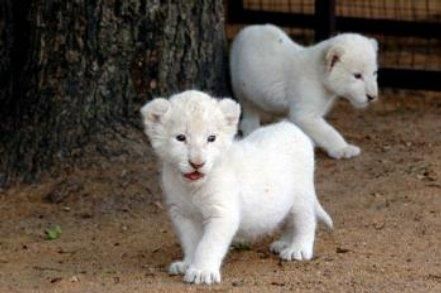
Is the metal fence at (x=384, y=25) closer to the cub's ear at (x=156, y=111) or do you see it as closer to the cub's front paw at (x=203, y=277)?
the cub's ear at (x=156, y=111)

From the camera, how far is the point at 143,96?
27.3 ft

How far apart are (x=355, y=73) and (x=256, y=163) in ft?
8.91

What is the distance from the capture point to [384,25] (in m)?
11.1

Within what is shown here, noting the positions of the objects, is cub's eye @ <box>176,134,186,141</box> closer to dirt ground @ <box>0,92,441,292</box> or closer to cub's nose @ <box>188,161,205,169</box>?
cub's nose @ <box>188,161,205,169</box>

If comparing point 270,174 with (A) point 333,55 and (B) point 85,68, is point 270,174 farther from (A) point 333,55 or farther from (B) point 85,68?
(A) point 333,55

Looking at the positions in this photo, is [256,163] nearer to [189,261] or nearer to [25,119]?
[189,261]

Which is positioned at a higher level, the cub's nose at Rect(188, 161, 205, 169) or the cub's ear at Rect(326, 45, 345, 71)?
the cub's nose at Rect(188, 161, 205, 169)

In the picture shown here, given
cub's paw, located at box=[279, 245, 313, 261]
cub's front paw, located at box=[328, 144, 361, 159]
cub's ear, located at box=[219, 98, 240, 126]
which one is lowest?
cub's front paw, located at box=[328, 144, 361, 159]

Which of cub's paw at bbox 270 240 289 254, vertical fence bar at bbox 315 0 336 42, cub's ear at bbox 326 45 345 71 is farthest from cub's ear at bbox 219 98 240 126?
vertical fence bar at bbox 315 0 336 42

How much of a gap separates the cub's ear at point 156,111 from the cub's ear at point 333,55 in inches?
119

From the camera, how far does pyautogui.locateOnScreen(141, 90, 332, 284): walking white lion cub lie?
6.16m

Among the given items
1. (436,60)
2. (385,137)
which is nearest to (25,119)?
(385,137)

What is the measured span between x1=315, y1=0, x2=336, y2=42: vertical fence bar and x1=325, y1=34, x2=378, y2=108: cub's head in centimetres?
101

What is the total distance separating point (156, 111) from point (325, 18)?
4292 mm
